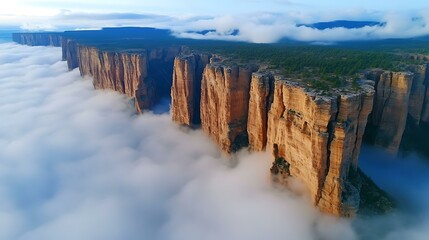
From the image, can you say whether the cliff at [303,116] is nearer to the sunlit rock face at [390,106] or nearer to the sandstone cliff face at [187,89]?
the sandstone cliff face at [187,89]

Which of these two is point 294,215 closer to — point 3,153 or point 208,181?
point 208,181

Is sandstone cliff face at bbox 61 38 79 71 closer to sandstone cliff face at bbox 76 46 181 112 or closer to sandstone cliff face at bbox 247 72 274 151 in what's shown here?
sandstone cliff face at bbox 76 46 181 112

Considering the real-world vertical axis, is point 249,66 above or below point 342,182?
above

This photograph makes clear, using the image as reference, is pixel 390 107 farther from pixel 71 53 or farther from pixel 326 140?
pixel 71 53

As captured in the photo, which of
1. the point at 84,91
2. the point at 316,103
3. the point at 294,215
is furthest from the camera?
the point at 84,91

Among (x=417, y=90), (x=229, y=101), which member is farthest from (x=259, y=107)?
(x=417, y=90)

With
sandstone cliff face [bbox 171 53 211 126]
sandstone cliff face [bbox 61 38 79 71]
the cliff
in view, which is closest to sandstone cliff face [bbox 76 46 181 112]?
sandstone cliff face [bbox 171 53 211 126]

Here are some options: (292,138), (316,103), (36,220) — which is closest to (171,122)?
(36,220)

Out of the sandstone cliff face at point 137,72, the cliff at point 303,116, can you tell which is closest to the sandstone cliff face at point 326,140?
the cliff at point 303,116
